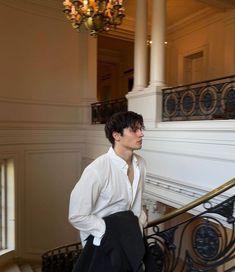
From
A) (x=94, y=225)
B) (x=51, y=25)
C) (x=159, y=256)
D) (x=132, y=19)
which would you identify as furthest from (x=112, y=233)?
(x=132, y=19)

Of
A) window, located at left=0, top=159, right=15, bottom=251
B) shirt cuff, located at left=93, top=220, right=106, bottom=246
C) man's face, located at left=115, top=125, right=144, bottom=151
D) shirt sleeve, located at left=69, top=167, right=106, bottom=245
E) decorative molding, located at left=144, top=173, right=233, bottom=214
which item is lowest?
window, located at left=0, top=159, right=15, bottom=251

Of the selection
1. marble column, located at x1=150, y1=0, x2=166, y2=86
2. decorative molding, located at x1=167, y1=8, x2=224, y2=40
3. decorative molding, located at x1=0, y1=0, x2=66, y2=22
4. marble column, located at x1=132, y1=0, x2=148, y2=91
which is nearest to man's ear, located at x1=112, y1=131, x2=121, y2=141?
marble column, located at x1=150, y1=0, x2=166, y2=86

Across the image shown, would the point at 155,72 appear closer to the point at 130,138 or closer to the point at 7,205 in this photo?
the point at 130,138

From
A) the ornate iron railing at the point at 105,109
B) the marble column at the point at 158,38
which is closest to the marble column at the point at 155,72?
the marble column at the point at 158,38

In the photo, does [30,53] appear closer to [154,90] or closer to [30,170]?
[30,170]

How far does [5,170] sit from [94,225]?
561 cm

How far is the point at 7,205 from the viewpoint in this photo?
6.92m

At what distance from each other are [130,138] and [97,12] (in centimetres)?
251

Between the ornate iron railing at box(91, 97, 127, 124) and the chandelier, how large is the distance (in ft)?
8.16

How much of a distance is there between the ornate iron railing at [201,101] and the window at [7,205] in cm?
377

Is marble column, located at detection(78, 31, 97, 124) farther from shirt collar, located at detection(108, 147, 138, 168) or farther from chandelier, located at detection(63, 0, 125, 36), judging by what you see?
shirt collar, located at detection(108, 147, 138, 168)

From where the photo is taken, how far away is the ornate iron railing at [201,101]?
3914mm

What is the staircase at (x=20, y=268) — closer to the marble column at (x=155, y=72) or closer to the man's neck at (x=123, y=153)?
the marble column at (x=155, y=72)

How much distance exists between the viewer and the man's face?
1864mm
